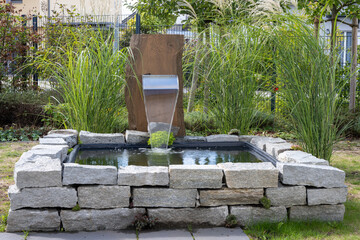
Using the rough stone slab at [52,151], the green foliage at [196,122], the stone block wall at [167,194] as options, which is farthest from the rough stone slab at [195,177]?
the green foliage at [196,122]

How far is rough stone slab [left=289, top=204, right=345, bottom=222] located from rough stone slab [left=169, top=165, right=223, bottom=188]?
57 cm

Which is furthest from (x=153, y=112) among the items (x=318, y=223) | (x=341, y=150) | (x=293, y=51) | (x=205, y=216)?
(x=341, y=150)

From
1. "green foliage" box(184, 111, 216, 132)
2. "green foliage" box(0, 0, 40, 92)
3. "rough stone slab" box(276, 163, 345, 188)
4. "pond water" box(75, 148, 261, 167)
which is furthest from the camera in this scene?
"green foliage" box(0, 0, 40, 92)

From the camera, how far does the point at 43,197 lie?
2707 millimetres

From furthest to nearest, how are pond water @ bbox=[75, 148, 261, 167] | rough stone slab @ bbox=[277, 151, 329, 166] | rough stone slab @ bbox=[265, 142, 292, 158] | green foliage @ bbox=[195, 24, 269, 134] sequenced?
green foliage @ bbox=[195, 24, 269, 134] → rough stone slab @ bbox=[265, 142, 292, 158] → pond water @ bbox=[75, 148, 261, 167] → rough stone slab @ bbox=[277, 151, 329, 166]

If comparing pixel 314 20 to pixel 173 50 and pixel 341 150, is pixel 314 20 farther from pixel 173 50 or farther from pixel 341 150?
pixel 173 50

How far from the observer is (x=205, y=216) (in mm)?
2818

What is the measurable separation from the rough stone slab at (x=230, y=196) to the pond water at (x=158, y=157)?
2.52 feet

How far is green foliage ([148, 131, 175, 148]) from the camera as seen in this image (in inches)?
163

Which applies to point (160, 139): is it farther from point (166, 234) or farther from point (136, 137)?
point (166, 234)

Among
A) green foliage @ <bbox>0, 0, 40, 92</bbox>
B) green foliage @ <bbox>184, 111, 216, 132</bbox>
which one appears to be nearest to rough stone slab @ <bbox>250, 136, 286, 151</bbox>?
green foliage @ <bbox>184, 111, 216, 132</bbox>

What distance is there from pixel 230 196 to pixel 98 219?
0.90 meters

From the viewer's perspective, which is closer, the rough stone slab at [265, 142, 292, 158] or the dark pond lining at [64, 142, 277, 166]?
the rough stone slab at [265, 142, 292, 158]

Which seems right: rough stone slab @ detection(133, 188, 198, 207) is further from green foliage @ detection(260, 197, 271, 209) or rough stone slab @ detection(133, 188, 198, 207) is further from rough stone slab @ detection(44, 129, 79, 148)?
rough stone slab @ detection(44, 129, 79, 148)
